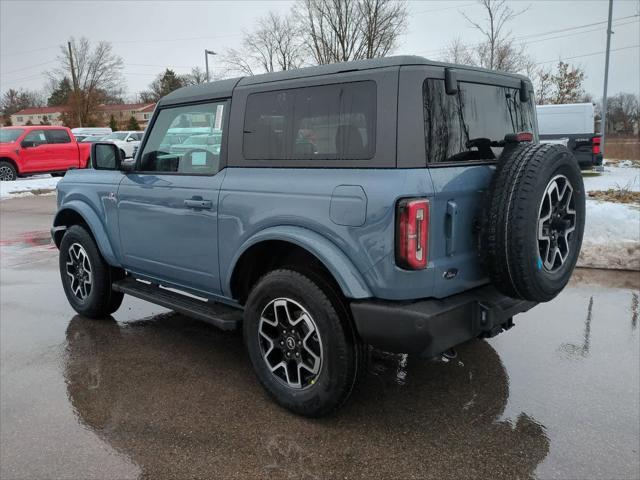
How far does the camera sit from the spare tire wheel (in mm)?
2822

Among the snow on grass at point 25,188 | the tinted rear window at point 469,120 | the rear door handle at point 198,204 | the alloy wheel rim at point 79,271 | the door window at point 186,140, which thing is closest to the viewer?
the tinted rear window at point 469,120

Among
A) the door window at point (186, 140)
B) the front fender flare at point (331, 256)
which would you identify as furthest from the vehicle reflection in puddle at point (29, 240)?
the front fender flare at point (331, 256)

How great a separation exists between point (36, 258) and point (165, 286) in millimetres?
4535

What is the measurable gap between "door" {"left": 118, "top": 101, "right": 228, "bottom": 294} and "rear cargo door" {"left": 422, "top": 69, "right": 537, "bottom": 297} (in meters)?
1.49

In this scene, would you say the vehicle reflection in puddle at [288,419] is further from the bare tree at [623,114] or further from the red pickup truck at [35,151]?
the bare tree at [623,114]

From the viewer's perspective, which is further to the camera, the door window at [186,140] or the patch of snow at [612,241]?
the patch of snow at [612,241]

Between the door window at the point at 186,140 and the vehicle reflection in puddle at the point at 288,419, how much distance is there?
1459mm

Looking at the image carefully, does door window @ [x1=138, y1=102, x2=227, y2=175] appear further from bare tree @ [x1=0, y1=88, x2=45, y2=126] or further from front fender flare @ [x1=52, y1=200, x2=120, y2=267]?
bare tree @ [x1=0, y1=88, x2=45, y2=126]

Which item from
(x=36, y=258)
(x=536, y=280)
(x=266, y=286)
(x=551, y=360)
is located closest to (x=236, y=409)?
(x=266, y=286)

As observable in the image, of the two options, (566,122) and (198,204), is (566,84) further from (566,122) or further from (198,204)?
(198,204)

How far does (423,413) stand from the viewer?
3.31 meters

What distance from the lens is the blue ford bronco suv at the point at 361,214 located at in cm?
280

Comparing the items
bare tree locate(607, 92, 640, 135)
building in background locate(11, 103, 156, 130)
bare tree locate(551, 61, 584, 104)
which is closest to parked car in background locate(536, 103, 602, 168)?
bare tree locate(551, 61, 584, 104)

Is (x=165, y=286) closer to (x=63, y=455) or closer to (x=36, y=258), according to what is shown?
(x=63, y=455)
